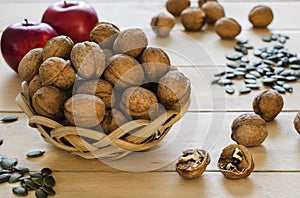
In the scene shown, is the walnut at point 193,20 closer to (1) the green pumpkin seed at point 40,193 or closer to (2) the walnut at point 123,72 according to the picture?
(2) the walnut at point 123,72

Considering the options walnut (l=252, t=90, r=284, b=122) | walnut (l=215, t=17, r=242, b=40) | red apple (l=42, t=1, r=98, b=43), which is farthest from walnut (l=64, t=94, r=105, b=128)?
walnut (l=215, t=17, r=242, b=40)

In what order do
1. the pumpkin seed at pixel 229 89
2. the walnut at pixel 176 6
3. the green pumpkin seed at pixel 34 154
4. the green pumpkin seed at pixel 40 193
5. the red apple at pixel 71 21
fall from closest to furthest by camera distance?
the green pumpkin seed at pixel 40 193, the green pumpkin seed at pixel 34 154, the pumpkin seed at pixel 229 89, the red apple at pixel 71 21, the walnut at pixel 176 6

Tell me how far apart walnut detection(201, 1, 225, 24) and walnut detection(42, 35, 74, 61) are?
0.64m

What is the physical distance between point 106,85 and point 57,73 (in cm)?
8

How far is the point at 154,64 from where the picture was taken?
983 millimetres

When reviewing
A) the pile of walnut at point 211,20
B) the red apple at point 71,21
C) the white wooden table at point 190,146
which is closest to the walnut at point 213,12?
the pile of walnut at point 211,20

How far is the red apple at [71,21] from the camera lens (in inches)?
55.4

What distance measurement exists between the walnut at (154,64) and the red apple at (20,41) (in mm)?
392

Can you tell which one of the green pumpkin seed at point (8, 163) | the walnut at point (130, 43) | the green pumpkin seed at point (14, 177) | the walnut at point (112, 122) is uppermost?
the walnut at point (130, 43)

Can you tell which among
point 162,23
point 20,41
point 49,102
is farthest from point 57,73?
point 162,23

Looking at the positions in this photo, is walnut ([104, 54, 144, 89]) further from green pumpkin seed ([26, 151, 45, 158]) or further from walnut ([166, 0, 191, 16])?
walnut ([166, 0, 191, 16])

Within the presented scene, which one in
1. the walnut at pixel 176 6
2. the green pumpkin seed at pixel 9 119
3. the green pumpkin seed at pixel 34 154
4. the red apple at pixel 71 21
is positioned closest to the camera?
the green pumpkin seed at pixel 34 154

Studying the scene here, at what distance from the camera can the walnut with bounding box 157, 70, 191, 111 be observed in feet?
3.15

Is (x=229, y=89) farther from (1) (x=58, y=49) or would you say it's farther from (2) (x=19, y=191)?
(2) (x=19, y=191)
